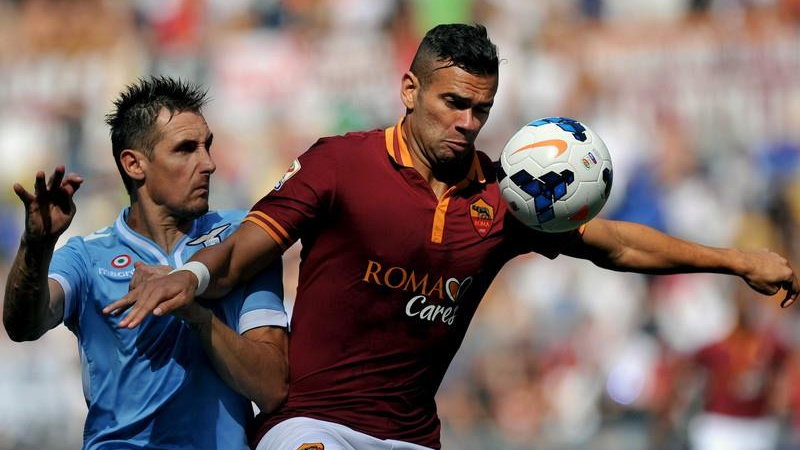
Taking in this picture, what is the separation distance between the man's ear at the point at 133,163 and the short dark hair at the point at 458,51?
1.31 meters

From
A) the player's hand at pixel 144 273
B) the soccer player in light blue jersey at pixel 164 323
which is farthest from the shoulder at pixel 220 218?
the player's hand at pixel 144 273

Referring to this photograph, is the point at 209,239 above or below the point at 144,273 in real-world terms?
below

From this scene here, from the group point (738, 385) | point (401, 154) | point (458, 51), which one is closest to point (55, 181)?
point (401, 154)

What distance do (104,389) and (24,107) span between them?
12.4 meters

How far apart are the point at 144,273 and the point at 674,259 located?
2.56 meters

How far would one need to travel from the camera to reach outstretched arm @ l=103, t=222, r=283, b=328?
488 centimetres

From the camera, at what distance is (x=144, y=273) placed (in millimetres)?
5066

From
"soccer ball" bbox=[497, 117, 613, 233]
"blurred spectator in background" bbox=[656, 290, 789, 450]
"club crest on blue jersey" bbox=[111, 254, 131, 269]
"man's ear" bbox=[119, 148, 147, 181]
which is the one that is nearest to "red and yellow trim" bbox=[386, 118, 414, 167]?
"soccer ball" bbox=[497, 117, 613, 233]

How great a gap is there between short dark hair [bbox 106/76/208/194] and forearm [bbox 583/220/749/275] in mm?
2016

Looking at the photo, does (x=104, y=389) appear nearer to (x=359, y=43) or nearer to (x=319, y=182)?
(x=319, y=182)

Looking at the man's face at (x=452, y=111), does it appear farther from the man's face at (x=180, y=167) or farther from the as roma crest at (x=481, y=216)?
the man's face at (x=180, y=167)

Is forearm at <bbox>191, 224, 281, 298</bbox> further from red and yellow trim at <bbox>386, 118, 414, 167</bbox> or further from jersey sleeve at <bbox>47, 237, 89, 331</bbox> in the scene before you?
red and yellow trim at <bbox>386, 118, 414, 167</bbox>

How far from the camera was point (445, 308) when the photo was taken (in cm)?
577

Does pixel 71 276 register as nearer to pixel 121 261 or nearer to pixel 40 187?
pixel 121 261
